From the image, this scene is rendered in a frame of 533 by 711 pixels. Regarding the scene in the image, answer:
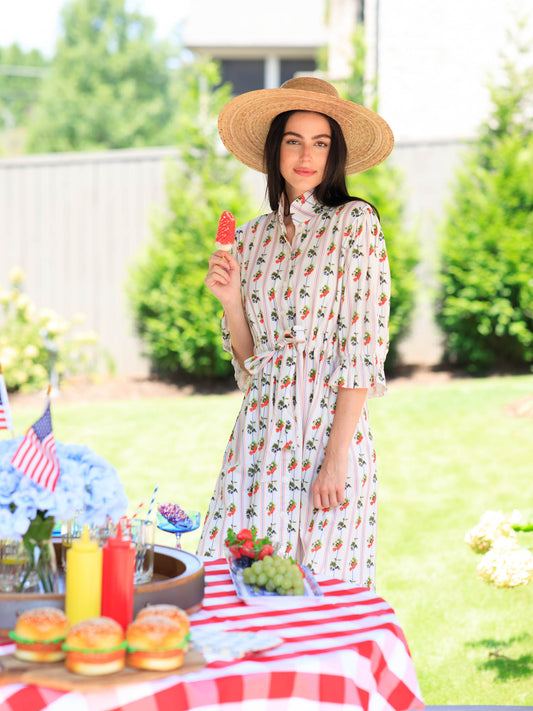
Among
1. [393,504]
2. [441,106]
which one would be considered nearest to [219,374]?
[393,504]

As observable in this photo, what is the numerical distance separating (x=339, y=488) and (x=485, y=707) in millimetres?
1219

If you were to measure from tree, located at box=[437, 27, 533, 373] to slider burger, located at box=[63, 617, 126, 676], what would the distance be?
7242mm

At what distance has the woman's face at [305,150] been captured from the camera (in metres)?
2.48

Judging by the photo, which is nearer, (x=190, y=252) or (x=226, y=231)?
(x=226, y=231)

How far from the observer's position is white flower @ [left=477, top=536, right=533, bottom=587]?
3107 millimetres

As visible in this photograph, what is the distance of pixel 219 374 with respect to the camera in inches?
354

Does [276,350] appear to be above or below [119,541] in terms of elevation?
above

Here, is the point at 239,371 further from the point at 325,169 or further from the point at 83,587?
the point at 83,587

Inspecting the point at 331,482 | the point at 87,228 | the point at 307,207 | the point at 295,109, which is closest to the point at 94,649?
the point at 331,482

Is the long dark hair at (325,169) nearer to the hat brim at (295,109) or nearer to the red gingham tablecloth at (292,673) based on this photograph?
the hat brim at (295,109)

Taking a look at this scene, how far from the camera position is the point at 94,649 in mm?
1333

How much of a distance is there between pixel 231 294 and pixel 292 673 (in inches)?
52.2

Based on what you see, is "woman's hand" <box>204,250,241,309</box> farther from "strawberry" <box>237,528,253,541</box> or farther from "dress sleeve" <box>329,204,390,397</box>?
"strawberry" <box>237,528,253,541</box>

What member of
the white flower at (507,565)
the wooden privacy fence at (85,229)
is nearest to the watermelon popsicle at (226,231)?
the white flower at (507,565)
